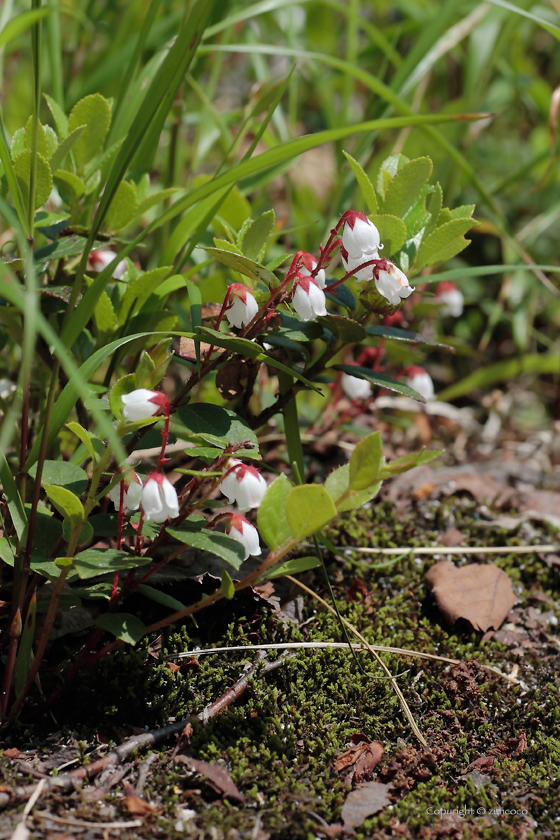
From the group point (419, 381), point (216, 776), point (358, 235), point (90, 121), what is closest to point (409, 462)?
point (358, 235)

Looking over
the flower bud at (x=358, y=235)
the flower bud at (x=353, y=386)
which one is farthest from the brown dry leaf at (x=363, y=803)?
the flower bud at (x=353, y=386)

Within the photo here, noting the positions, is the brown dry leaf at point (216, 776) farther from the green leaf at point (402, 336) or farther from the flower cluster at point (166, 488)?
the green leaf at point (402, 336)

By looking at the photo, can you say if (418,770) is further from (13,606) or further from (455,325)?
(455,325)

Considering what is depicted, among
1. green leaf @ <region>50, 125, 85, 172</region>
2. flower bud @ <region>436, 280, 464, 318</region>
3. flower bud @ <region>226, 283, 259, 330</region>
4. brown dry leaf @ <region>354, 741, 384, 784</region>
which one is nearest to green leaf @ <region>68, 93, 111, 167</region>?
Answer: green leaf @ <region>50, 125, 85, 172</region>

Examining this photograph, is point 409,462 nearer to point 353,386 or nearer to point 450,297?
point 353,386

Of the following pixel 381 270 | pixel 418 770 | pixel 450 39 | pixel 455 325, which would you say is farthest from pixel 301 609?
pixel 450 39
